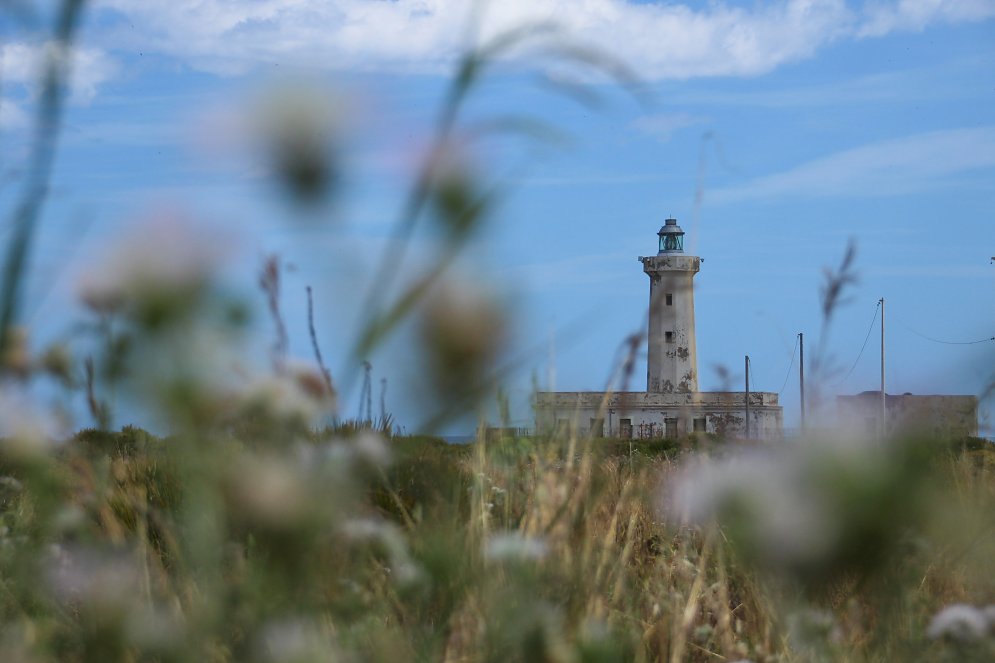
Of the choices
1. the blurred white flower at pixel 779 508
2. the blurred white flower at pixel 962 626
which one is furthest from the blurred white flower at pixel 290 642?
the blurred white flower at pixel 962 626

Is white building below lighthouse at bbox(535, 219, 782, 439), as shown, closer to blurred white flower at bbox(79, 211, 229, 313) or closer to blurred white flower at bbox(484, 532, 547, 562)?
blurred white flower at bbox(484, 532, 547, 562)

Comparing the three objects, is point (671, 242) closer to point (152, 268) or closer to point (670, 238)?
point (670, 238)

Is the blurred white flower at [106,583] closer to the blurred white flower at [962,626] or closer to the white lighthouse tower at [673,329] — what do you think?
the blurred white flower at [962,626]

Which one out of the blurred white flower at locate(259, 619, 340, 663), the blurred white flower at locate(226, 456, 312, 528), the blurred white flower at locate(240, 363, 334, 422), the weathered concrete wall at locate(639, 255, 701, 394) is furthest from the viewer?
the weathered concrete wall at locate(639, 255, 701, 394)

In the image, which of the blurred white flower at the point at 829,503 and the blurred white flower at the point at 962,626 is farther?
the blurred white flower at the point at 962,626

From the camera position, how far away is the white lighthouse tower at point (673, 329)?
137ft

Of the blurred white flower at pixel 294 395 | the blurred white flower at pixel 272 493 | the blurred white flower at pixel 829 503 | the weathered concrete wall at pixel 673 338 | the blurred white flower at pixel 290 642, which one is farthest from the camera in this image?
the weathered concrete wall at pixel 673 338

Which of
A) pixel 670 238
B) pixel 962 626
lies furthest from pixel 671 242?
pixel 962 626

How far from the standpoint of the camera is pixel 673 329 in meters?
42.3

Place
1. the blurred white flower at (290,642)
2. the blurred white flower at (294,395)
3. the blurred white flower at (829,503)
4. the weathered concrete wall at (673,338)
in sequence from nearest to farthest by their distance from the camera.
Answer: the blurred white flower at (829,503) < the blurred white flower at (294,395) < the blurred white flower at (290,642) < the weathered concrete wall at (673,338)

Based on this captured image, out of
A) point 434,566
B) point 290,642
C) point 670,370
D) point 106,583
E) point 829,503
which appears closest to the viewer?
point 829,503

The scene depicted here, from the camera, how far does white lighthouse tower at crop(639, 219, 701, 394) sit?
4166 cm

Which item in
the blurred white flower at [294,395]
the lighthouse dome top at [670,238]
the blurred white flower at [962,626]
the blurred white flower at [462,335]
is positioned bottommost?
the blurred white flower at [962,626]

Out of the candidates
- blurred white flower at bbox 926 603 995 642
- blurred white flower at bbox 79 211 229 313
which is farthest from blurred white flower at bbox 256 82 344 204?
blurred white flower at bbox 926 603 995 642
